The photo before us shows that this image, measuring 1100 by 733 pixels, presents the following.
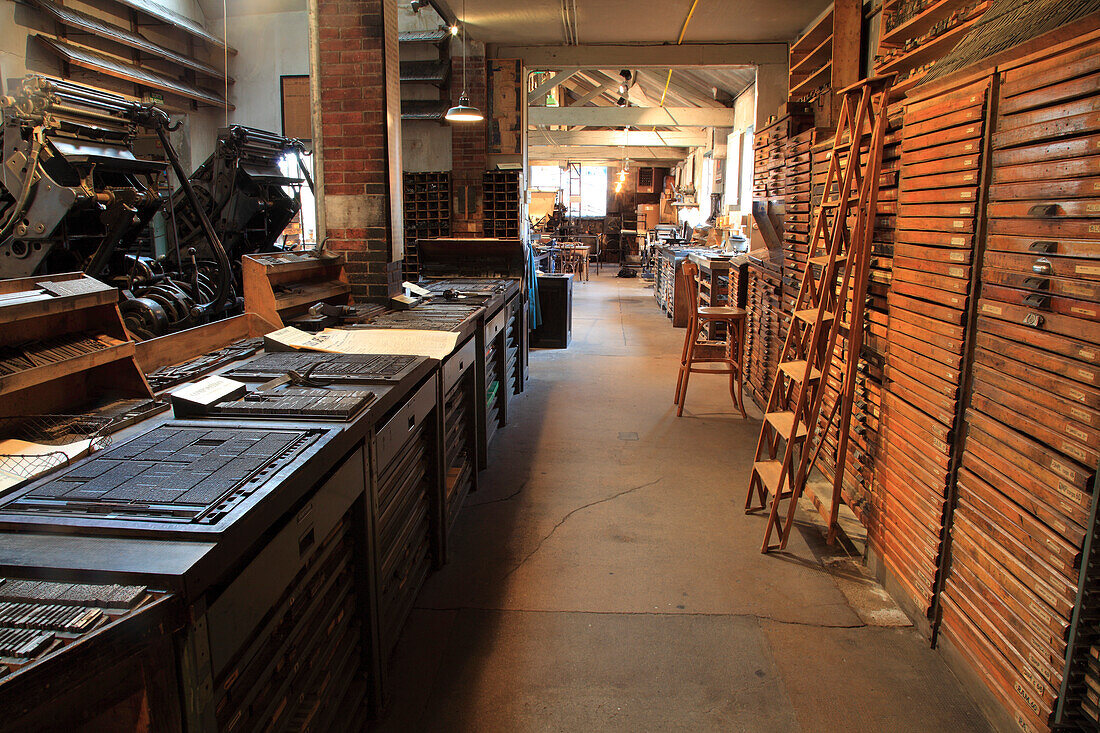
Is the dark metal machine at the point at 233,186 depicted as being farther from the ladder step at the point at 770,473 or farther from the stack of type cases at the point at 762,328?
the ladder step at the point at 770,473

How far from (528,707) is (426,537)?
96cm

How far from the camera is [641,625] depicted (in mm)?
2695

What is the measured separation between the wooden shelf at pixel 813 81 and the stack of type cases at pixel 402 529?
15.6ft

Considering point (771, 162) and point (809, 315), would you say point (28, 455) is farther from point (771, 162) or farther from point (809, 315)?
point (771, 162)

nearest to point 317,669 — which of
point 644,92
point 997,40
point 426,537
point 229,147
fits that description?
point 426,537

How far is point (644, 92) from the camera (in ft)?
47.6

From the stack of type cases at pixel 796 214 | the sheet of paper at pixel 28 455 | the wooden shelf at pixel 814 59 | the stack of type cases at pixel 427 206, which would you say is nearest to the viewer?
the sheet of paper at pixel 28 455

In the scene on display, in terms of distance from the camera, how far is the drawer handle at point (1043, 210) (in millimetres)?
1887

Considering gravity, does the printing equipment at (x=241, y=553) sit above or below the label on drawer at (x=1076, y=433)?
below

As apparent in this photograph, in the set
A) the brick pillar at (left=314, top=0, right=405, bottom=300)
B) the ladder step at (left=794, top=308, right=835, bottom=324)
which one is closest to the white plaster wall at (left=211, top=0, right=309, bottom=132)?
the brick pillar at (left=314, top=0, right=405, bottom=300)

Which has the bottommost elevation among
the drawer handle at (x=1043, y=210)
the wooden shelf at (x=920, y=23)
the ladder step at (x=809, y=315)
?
the ladder step at (x=809, y=315)

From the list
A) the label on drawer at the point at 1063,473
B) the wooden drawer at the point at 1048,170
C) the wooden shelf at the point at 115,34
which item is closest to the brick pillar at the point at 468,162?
the wooden shelf at the point at 115,34

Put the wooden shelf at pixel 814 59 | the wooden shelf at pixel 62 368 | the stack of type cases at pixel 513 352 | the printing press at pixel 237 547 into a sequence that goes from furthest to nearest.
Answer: the wooden shelf at pixel 814 59
the stack of type cases at pixel 513 352
the wooden shelf at pixel 62 368
the printing press at pixel 237 547

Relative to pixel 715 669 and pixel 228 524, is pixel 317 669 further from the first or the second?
pixel 715 669
